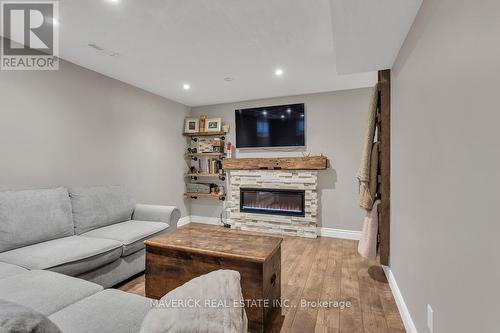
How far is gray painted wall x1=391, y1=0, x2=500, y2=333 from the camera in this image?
31.8 inches

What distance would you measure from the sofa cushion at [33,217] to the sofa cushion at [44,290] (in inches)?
28.4

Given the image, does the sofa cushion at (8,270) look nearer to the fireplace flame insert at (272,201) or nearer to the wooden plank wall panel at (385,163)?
the wooden plank wall panel at (385,163)

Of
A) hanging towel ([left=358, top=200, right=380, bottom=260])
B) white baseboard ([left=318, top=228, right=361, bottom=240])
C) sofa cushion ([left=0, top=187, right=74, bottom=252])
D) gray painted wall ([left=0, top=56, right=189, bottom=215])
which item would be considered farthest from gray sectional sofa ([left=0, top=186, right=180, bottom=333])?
white baseboard ([left=318, top=228, right=361, bottom=240])

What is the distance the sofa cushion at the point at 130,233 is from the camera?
241 centimetres

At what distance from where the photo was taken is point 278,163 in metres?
4.21

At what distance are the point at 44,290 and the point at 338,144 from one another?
3.85 metres

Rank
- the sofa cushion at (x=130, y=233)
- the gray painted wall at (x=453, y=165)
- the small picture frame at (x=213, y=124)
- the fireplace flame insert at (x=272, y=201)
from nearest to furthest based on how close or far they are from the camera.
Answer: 1. the gray painted wall at (x=453, y=165)
2. the sofa cushion at (x=130, y=233)
3. the fireplace flame insert at (x=272, y=201)
4. the small picture frame at (x=213, y=124)

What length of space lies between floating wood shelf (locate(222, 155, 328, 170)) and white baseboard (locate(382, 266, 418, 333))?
1832mm

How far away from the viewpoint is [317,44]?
2.46 meters

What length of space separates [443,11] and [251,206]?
3.80m

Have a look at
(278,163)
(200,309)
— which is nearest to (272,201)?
(278,163)

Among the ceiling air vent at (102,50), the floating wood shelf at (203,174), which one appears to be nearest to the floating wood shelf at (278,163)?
the floating wood shelf at (203,174)

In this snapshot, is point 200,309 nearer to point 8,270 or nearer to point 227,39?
point 8,270

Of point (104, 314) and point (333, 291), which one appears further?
point (333, 291)
